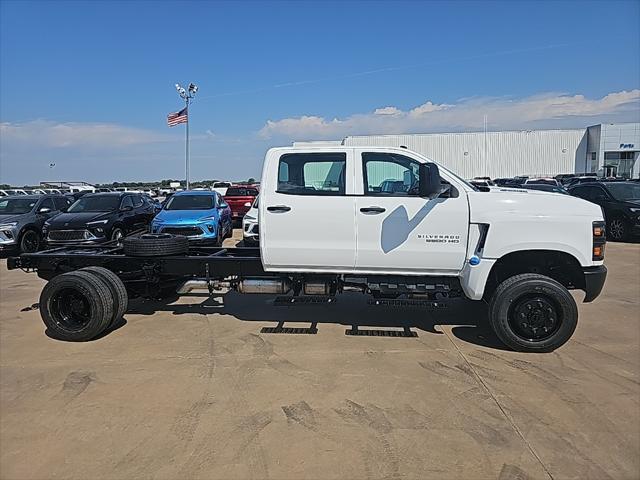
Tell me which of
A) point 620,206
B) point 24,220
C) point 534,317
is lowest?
point 534,317

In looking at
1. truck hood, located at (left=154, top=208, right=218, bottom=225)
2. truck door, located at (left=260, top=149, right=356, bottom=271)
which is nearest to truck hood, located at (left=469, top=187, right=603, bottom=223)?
truck door, located at (left=260, top=149, right=356, bottom=271)

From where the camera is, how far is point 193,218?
12141 millimetres

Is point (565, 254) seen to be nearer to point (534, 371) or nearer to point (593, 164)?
point (534, 371)

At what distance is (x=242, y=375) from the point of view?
4809 mm

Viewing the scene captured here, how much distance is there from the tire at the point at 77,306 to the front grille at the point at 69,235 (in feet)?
19.7

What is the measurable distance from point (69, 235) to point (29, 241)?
2.96 m

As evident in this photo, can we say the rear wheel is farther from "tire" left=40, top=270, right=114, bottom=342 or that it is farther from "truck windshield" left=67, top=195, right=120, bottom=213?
"tire" left=40, top=270, right=114, bottom=342

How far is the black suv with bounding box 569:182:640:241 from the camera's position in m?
14.5

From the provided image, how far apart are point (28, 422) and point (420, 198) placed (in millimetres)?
4310

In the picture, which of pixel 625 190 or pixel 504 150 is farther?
pixel 504 150

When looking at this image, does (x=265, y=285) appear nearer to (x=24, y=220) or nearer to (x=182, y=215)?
(x=182, y=215)

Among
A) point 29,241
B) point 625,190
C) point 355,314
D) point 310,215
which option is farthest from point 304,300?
point 625,190

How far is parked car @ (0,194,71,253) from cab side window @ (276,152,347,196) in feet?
33.1

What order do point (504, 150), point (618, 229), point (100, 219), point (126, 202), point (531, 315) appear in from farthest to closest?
1. point (504, 150)
2. point (618, 229)
3. point (126, 202)
4. point (100, 219)
5. point (531, 315)
